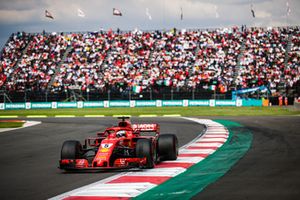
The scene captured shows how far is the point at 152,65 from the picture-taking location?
50.1 meters

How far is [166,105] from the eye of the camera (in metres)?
47.6

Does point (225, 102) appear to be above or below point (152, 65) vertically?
below

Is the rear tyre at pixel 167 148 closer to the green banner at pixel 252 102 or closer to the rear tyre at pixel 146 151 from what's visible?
the rear tyre at pixel 146 151

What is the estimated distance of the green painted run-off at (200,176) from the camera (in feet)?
25.4

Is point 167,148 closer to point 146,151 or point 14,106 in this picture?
point 146,151

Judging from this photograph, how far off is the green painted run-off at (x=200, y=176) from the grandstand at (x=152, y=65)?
3171 cm

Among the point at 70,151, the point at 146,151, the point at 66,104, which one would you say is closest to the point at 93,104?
the point at 66,104

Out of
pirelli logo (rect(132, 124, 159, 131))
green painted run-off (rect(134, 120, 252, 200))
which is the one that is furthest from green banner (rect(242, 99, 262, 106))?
pirelli logo (rect(132, 124, 159, 131))

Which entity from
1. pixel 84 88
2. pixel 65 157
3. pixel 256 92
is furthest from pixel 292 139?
pixel 84 88

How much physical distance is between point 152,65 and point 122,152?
39326 mm

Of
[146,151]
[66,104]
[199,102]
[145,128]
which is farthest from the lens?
[66,104]

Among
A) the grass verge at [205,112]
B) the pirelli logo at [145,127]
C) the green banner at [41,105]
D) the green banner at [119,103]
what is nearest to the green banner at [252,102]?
the grass verge at [205,112]

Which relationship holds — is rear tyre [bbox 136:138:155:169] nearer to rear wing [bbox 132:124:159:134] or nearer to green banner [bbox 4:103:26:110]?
rear wing [bbox 132:124:159:134]

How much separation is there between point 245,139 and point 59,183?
29.8 ft
